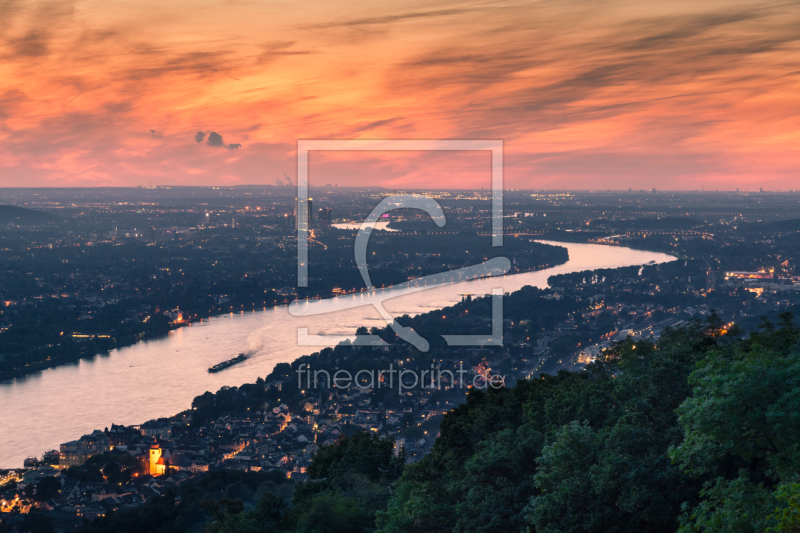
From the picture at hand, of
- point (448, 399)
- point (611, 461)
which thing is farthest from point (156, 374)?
point (611, 461)

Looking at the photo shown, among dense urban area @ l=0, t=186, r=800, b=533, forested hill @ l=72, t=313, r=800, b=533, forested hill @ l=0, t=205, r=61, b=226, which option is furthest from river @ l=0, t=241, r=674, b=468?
forested hill @ l=0, t=205, r=61, b=226

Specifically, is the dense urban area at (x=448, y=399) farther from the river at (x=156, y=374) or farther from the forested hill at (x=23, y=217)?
the forested hill at (x=23, y=217)

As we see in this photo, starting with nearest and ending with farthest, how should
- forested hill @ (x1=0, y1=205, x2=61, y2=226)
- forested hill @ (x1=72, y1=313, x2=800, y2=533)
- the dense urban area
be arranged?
forested hill @ (x1=72, y1=313, x2=800, y2=533) → the dense urban area → forested hill @ (x1=0, y1=205, x2=61, y2=226)

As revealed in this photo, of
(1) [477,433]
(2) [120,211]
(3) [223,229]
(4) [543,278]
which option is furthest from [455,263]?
(2) [120,211]

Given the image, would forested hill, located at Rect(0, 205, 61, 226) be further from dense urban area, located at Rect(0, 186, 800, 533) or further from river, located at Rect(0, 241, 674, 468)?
river, located at Rect(0, 241, 674, 468)

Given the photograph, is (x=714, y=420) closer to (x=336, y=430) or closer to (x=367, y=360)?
(x=336, y=430)

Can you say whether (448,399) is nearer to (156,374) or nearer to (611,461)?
(156,374)
